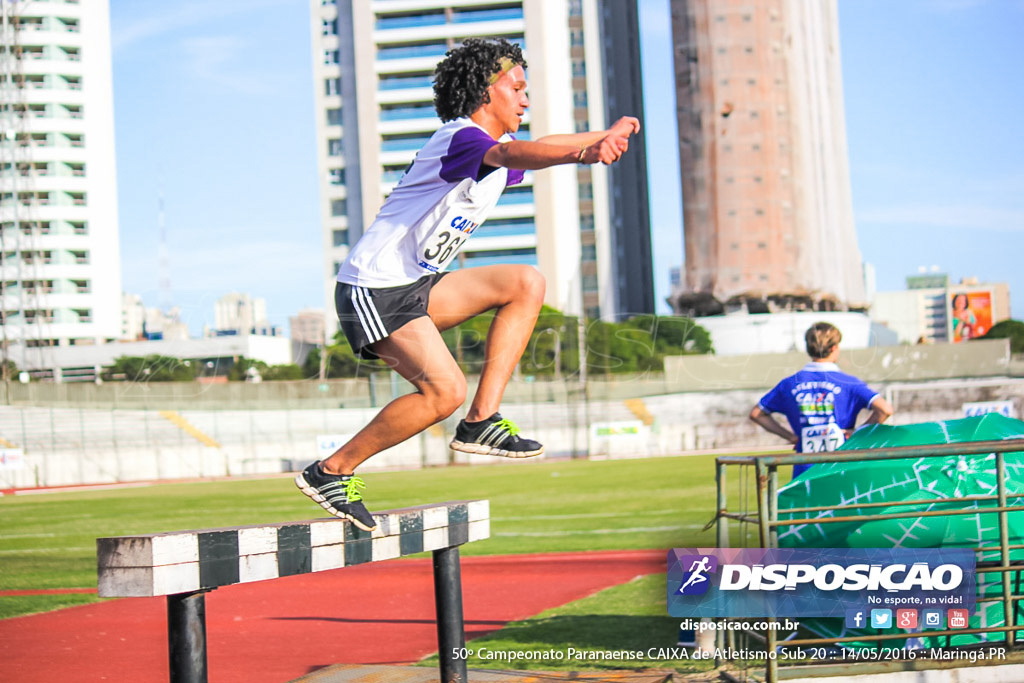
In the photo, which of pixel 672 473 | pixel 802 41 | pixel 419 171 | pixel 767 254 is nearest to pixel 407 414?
pixel 419 171

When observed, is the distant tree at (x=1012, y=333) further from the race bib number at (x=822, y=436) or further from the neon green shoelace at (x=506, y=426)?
the neon green shoelace at (x=506, y=426)

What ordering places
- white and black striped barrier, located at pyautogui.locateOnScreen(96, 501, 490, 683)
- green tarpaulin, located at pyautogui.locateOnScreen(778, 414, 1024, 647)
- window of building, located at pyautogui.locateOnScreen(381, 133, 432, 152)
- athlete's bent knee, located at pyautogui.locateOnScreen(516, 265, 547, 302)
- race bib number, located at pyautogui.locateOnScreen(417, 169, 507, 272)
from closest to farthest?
white and black striped barrier, located at pyautogui.locateOnScreen(96, 501, 490, 683) → race bib number, located at pyautogui.locateOnScreen(417, 169, 507, 272) → athlete's bent knee, located at pyautogui.locateOnScreen(516, 265, 547, 302) → green tarpaulin, located at pyautogui.locateOnScreen(778, 414, 1024, 647) → window of building, located at pyautogui.locateOnScreen(381, 133, 432, 152)

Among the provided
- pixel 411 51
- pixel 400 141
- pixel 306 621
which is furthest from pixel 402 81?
pixel 306 621

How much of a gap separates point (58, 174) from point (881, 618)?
94.4m

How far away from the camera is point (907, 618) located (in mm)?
4523

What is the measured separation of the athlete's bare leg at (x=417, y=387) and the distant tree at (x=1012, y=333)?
80367 mm

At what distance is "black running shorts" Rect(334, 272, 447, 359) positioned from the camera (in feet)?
12.8

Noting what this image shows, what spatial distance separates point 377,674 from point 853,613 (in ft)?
8.72

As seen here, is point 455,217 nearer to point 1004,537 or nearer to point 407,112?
point 1004,537

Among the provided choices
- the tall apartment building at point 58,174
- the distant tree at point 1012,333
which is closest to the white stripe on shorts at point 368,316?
the distant tree at point 1012,333

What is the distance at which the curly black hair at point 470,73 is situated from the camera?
3.97m

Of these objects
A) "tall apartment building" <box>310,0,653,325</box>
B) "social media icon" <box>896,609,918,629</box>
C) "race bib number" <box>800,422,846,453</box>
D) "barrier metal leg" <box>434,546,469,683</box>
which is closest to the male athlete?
"barrier metal leg" <box>434,546,469,683</box>

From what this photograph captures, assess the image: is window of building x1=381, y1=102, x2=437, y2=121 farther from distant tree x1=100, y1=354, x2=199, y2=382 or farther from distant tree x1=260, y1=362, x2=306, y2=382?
distant tree x1=100, y1=354, x2=199, y2=382

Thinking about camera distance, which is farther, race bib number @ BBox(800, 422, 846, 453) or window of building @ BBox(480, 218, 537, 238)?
window of building @ BBox(480, 218, 537, 238)
